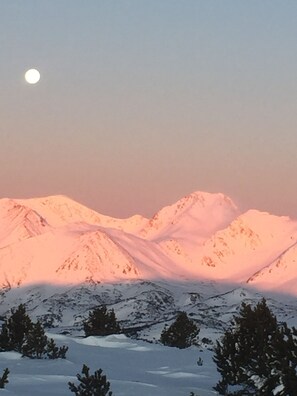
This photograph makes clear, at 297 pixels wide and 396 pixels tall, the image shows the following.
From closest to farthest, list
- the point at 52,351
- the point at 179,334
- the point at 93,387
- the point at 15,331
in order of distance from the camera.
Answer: the point at 93,387, the point at 52,351, the point at 15,331, the point at 179,334

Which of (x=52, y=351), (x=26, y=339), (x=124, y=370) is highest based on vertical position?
(x=26, y=339)

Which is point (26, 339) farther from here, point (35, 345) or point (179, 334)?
point (179, 334)

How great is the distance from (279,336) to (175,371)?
1813 centimetres

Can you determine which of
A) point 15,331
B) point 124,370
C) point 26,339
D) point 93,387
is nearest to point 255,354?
point 93,387

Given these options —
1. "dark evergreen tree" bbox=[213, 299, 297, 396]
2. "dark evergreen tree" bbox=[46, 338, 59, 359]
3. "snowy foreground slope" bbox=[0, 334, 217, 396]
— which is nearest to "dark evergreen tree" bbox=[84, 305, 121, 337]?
"snowy foreground slope" bbox=[0, 334, 217, 396]

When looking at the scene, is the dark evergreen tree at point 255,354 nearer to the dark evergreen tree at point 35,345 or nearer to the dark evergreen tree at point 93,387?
the dark evergreen tree at point 93,387

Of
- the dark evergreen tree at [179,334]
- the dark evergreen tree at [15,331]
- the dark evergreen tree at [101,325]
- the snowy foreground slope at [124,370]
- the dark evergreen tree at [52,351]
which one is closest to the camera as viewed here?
the snowy foreground slope at [124,370]

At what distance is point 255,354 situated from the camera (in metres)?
29.3

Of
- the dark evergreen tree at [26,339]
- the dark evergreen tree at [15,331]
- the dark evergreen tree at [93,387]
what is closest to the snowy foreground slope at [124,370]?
the dark evergreen tree at [26,339]

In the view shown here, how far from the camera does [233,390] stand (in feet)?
106

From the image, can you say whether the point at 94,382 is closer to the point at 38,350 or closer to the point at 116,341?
the point at 38,350

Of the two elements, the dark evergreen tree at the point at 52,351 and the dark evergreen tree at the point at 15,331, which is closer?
the dark evergreen tree at the point at 52,351

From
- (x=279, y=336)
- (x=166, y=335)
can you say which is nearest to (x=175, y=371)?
(x=279, y=336)

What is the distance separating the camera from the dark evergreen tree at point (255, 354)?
23.8 m
